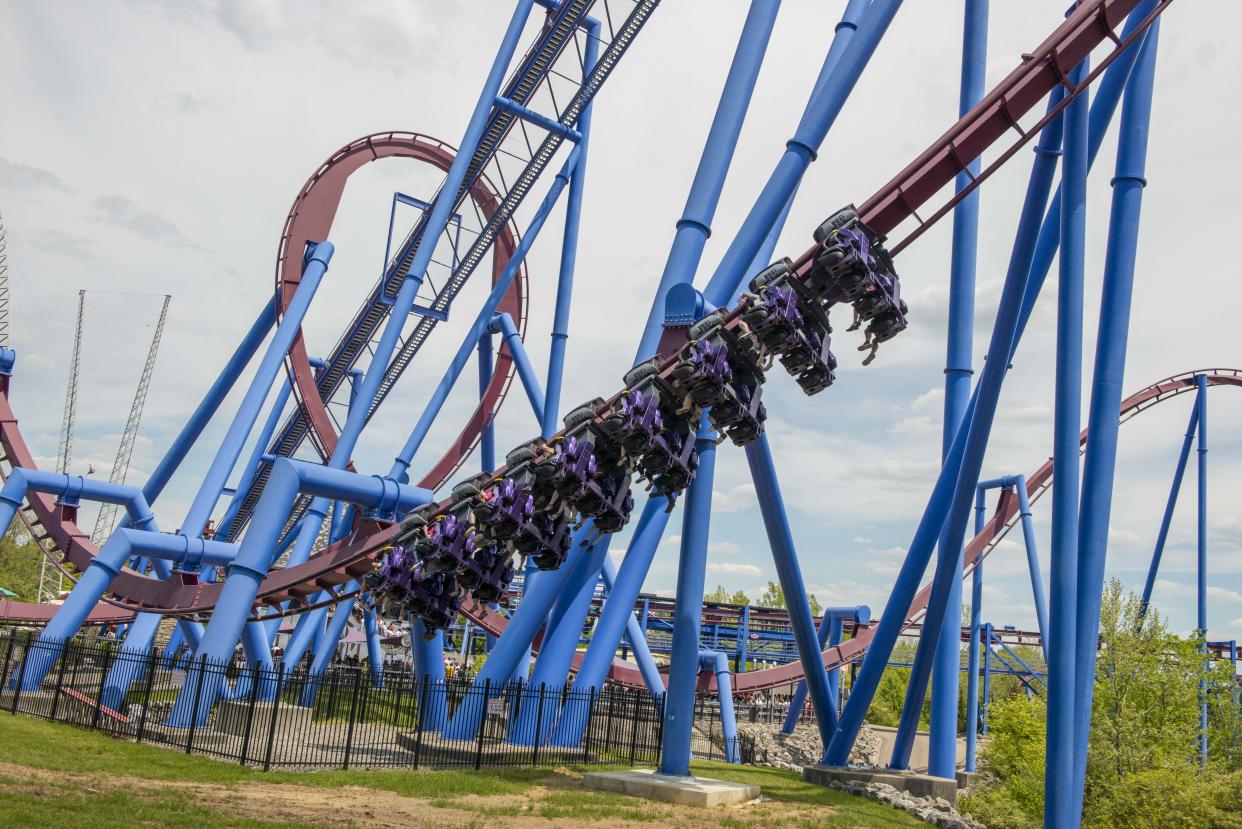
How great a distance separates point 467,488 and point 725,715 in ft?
48.0

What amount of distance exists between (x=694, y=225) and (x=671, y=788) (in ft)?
23.5

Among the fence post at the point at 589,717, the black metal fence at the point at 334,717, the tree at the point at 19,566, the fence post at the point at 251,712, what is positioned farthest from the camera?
the tree at the point at 19,566

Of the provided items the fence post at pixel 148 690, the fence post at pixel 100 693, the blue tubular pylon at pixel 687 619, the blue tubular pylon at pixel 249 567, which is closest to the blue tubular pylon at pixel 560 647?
the blue tubular pylon at pixel 687 619

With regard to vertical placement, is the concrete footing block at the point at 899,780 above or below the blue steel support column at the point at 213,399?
below

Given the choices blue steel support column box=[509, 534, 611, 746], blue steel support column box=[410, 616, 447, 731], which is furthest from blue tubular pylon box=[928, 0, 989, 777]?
blue steel support column box=[410, 616, 447, 731]

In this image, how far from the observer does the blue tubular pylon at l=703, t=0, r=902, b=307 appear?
43.2 ft

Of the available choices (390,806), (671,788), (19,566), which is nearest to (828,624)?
(671,788)

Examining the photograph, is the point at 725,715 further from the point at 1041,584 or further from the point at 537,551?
the point at 537,551

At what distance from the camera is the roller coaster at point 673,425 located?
34.8 ft

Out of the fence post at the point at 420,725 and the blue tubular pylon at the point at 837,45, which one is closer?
the fence post at the point at 420,725

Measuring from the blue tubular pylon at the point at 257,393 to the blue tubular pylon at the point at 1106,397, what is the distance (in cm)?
1410

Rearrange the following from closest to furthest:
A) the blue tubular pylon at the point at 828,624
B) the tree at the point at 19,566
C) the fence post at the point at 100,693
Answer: the fence post at the point at 100,693 < the blue tubular pylon at the point at 828,624 < the tree at the point at 19,566

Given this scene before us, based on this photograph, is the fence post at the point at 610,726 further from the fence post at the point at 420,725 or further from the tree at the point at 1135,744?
the tree at the point at 1135,744

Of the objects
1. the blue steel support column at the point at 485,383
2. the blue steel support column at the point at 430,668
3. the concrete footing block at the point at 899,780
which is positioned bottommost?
the concrete footing block at the point at 899,780
